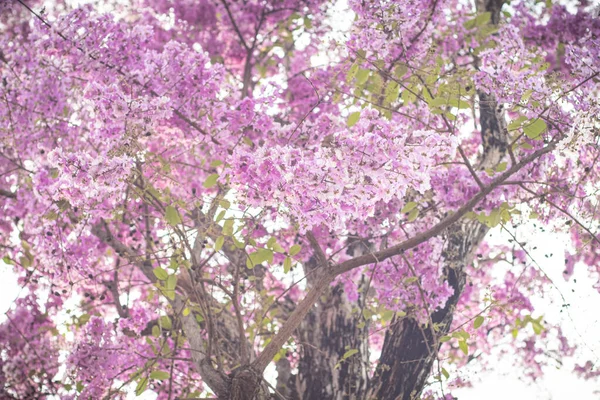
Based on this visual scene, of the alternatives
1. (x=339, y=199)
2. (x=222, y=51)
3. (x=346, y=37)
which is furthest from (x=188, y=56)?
(x=222, y=51)

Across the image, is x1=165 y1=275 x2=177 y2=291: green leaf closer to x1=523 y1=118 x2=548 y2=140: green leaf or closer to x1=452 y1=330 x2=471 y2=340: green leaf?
x1=452 y1=330 x2=471 y2=340: green leaf

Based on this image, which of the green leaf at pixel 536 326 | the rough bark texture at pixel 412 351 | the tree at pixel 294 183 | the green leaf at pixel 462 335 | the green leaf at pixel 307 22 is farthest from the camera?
the green leaf at pixel 307 22

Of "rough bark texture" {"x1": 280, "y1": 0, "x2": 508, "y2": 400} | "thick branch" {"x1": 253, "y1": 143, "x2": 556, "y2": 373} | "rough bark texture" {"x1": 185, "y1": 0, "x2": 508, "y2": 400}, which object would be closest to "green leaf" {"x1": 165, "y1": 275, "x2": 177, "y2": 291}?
"thick branch" {"x1": 253, "y1": 143, "x2": 556, "y2": 373}

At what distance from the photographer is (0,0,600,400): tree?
331 centimetres

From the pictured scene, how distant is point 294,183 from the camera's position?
10.0 ft

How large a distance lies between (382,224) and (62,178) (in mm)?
2698

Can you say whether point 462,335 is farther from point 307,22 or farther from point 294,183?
point 307,22

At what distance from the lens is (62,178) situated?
3.27 metres

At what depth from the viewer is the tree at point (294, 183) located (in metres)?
3.31

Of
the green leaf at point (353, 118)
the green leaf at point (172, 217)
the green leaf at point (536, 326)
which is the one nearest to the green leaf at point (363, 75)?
the green leaf at point (353, 118)

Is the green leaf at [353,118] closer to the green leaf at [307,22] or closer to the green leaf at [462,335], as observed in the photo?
the green leaf at [462,335]

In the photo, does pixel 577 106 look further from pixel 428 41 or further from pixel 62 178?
pixel 62 178

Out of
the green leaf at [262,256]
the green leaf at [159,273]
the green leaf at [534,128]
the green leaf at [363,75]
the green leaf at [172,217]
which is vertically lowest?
the green leaf at [159,273]

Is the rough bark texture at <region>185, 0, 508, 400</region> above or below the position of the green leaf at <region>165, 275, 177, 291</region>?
above
